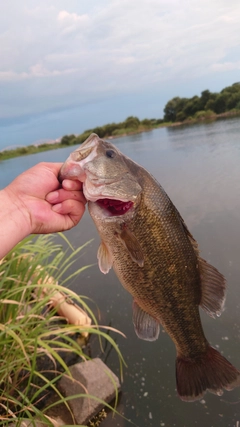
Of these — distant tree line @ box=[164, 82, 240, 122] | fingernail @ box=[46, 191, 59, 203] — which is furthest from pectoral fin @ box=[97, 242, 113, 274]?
distant tree line @ box=[164, 82, 240, 122]

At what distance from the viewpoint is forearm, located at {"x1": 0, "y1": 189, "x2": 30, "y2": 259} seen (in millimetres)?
1906

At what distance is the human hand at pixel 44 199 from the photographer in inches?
76.5

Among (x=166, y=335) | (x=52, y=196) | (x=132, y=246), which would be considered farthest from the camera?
(x=166, y=335)

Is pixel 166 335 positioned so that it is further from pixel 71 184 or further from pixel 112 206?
pixel 71 184

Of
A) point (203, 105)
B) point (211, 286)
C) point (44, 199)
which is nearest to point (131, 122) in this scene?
point (203, 105)

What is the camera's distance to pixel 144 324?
1.95 metres

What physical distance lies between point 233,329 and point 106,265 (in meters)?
2.62

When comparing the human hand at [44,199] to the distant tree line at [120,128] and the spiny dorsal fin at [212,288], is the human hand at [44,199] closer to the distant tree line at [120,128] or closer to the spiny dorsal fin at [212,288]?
the spiny dorsal fin at [212,288]

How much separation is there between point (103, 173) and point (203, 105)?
30355 mm

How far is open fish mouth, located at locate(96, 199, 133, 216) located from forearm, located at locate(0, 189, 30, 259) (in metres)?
0.51

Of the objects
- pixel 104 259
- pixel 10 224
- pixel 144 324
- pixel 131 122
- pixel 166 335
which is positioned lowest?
pixel 166 335

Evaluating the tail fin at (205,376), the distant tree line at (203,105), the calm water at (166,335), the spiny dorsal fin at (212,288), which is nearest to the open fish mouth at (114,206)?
the spiny dorsal fin at (212,288)

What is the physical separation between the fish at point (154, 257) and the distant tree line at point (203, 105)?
2734 cm

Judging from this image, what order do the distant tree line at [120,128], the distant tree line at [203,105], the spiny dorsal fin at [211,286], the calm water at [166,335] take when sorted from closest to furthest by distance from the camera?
1. the spiny dorsal fin at [211,286]
2. the calm water at [166,335]
3. the distant tree line at [120,128]
4. the distant tree line at [203,105]
